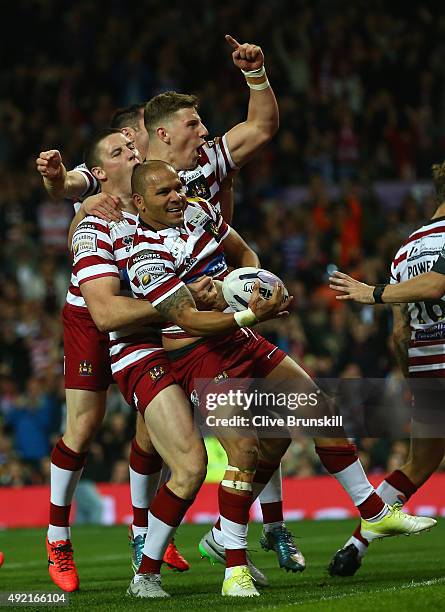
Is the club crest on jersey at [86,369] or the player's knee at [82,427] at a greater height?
the club crest on jersey at [86,369]

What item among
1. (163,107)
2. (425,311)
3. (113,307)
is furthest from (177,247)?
(425,311)

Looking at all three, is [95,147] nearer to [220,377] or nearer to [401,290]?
[220,377]

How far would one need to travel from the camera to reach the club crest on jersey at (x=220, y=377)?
709 centimetres

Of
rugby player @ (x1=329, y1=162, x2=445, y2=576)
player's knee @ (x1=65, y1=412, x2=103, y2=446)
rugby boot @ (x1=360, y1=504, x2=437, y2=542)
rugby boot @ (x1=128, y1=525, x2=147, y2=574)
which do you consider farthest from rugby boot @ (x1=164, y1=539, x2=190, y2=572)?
rugby boot @ (x1=360, y1=504, x2=437, y2=542)

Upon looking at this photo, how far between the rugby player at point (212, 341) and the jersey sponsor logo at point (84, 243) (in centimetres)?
31

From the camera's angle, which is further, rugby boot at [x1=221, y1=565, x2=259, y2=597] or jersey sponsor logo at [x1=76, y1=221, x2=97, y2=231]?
jersey sponsor logo at [x1=76, y1=221, x2=97, y2=231]

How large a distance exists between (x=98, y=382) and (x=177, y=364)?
3.14ft

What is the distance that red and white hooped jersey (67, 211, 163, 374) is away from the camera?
7312mm

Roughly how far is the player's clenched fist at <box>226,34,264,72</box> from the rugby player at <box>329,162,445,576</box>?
1.28 m

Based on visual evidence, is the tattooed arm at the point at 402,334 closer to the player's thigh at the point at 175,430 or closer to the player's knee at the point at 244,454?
the player's knee at the point at 244,454

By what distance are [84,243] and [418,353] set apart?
2.19 meters

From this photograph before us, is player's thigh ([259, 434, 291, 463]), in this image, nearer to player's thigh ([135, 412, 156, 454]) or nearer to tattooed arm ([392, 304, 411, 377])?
player's thigh ([135, 412, 156, 454])

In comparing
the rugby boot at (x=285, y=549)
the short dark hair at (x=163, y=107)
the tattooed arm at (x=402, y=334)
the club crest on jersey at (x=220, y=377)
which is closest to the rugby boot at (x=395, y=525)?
the rugby boot at (x=285, y=549)

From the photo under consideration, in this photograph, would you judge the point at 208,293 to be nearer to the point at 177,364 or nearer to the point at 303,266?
the point at 177,364
